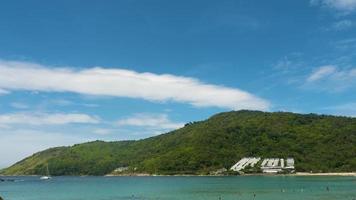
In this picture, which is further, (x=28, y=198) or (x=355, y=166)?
(x=355, y=166)

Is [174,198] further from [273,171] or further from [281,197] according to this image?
[273,171]

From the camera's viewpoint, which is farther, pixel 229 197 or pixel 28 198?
pixel 28 198

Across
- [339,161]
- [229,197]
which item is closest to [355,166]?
[339,161]

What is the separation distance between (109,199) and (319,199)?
3624cm

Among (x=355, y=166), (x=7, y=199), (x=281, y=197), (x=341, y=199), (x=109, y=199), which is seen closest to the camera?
(x=341, y=199)

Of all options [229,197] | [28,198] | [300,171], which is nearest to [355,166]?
[300,171]

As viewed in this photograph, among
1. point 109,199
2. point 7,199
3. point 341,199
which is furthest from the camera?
point 7,199

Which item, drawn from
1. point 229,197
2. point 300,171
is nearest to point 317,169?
point 300,171

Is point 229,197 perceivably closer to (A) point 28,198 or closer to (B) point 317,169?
(A) point 28,198

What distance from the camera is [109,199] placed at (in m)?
94.4

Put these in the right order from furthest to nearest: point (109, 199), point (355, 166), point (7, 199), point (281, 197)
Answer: point (355, 166), point (7, 199), point (109, 199), point (281, 197)

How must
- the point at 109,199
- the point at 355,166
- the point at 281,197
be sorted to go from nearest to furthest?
the point at 281,197, the point at 109,199, the point at 355,166

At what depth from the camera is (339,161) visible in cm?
19738

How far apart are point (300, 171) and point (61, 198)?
119 m
